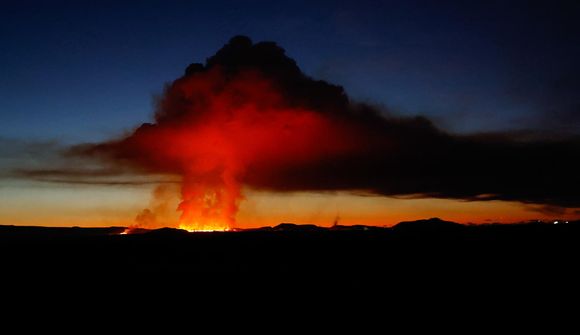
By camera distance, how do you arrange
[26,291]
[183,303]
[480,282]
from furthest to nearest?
[480,282] → [26,291] → [183,303]

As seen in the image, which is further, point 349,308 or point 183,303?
point 183,303

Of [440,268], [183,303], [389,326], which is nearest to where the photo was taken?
[389,326]

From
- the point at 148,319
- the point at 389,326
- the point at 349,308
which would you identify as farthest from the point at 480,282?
the point at 148,319

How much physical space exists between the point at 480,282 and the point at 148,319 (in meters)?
28.5

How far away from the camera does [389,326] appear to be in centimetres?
2573

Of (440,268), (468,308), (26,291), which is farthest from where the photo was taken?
(440,268)

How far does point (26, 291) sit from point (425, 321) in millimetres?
29962

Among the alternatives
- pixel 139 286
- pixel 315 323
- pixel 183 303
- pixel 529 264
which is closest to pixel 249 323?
pixel 315 323

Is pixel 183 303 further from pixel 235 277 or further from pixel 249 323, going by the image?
pixel 235 277

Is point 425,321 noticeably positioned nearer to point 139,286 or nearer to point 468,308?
point 468,308

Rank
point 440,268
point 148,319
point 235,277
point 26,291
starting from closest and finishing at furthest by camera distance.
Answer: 1. point 148,319
2. point 26,291
3. point 235,277
4. point 440,268

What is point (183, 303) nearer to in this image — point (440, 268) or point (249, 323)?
point (249, 323)

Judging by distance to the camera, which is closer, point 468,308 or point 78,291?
point 468,308

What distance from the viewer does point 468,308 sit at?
30688 mm
